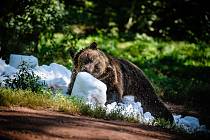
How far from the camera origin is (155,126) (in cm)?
770

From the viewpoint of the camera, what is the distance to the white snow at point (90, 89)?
28.3 ft

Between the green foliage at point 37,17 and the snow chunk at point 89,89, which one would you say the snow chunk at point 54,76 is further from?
the green foliage at point 37,17

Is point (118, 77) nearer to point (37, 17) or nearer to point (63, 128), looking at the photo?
point (63, 128)

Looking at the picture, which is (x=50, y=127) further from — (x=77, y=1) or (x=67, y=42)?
(x=77, y=1)

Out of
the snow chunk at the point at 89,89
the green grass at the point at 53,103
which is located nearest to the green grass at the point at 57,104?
the green grass at the point at 53,103

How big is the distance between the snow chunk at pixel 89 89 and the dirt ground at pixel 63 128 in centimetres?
131

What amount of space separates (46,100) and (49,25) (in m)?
7.36

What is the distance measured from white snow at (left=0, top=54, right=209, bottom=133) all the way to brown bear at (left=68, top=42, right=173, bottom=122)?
24 centimetres

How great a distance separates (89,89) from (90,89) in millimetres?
19

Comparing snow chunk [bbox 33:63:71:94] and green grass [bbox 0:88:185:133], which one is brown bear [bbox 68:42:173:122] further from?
green grass [bbox 0:88:185:133]

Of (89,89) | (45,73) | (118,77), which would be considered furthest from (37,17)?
(89,89)

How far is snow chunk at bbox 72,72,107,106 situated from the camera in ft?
28.6

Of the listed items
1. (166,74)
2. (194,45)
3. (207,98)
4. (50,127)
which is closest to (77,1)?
(194,45)

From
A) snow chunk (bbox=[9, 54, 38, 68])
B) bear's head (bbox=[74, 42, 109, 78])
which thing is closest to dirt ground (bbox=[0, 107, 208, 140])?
bear's head (bbox=[74, 42, 109, 78])
